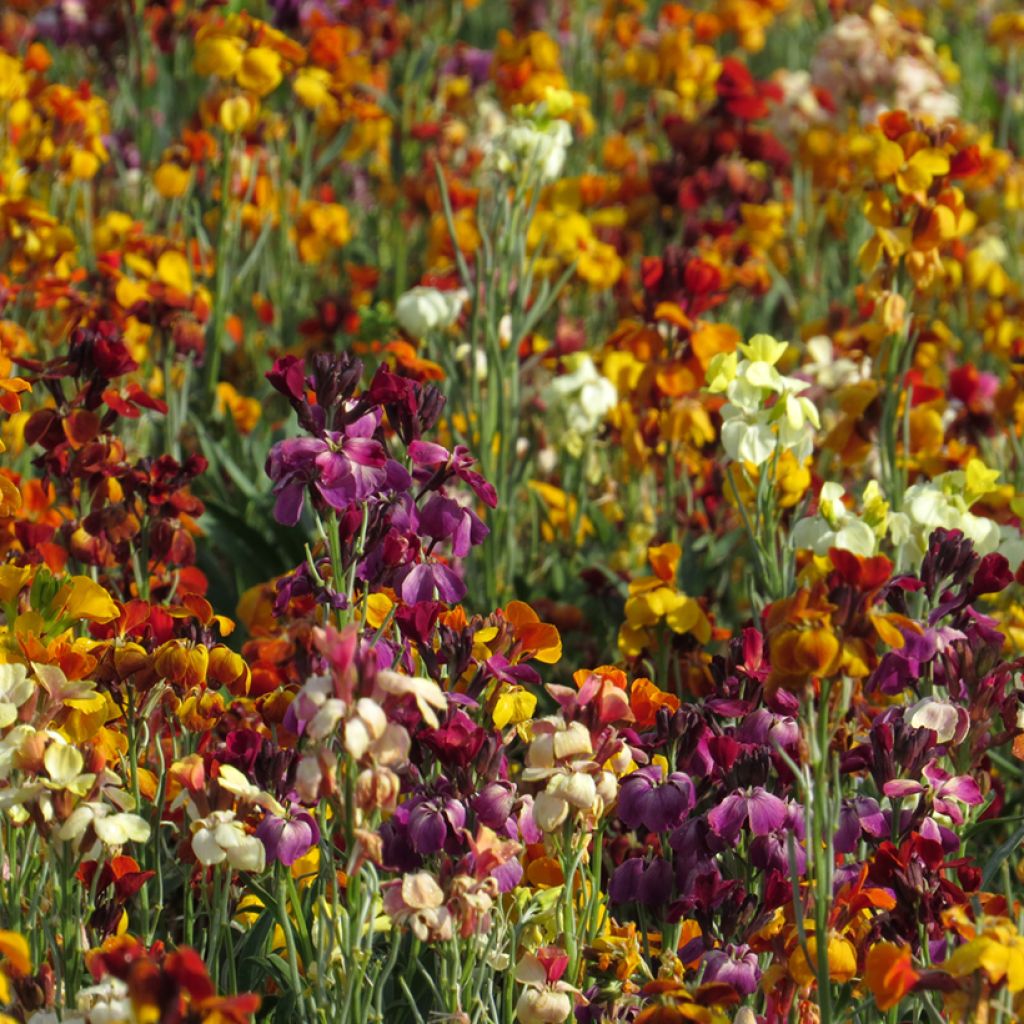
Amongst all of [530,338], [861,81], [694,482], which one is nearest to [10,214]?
[530,338]

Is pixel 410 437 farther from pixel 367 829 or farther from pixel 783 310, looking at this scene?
pixel 783 310

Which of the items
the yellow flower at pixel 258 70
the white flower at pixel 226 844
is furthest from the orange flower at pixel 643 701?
the yellow flower at pixel 258 70

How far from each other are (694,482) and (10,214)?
150 centimetres

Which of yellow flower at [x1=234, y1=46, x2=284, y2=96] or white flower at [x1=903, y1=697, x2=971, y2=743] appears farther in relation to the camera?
yellow flower at [x1=234, y1=46, x2=284, y2=96]

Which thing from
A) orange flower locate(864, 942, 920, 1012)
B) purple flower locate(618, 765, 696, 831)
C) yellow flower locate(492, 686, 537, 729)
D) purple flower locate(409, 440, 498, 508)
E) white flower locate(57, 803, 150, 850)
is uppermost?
purple flower locate(409, 440, 498, 508)

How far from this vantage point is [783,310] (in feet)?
15.4

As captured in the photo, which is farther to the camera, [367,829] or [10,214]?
[10,214]

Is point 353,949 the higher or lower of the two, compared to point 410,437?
lower

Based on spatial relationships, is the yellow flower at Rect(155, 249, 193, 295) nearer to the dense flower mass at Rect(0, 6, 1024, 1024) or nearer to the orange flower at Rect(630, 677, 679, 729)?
the dense flower mass at Rect(0, 6, 1024, 1024)

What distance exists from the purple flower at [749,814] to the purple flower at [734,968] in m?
0.12

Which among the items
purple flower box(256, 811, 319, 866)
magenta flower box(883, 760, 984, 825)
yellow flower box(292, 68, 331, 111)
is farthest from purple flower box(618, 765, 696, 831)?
yellow flower box(292, 68, 331, 111)

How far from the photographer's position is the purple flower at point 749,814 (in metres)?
1.66

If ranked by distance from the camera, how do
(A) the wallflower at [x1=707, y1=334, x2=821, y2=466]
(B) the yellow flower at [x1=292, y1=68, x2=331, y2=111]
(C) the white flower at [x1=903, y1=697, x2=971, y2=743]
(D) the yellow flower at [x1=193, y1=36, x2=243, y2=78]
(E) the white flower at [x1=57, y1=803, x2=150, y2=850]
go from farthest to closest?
(B) the yellow flower at [x1=292, y1=68, x2=331, y2=111], (D) the yellow flower at [x1=193, y1=36, x2=243, y2=78], (A) the wallflower at [x1=707, y1=334, x2=821, y2=466], (C) the white flower at [x1=903, y1=697, x2=971, y2=743], (E) the white flower at [x1=57, y1=803, x2=150, y2=850]

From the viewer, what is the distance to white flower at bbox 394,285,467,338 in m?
3.11
